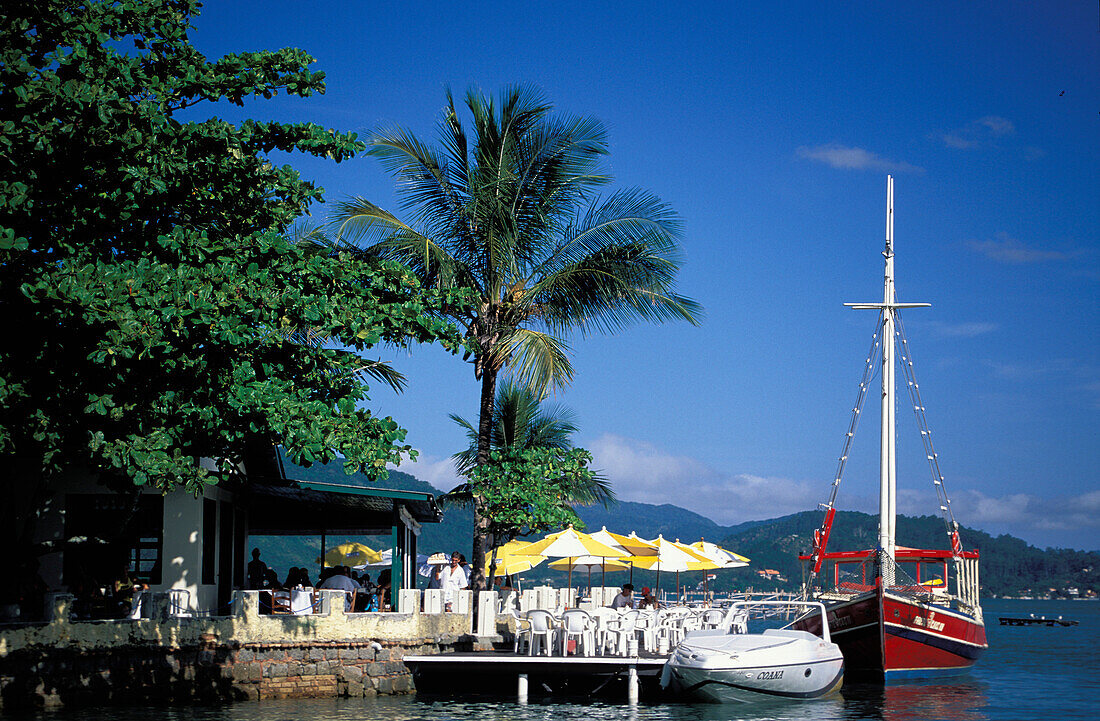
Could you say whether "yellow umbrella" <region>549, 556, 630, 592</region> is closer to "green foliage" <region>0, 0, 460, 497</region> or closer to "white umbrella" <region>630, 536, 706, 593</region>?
"white umbrella" <region>630, 536, 706, 593</region>

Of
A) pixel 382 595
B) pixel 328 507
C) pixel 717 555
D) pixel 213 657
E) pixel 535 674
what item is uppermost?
pixel 328 507

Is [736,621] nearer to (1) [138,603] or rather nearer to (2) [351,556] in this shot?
(1) [138,603]

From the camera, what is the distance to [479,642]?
1984cm

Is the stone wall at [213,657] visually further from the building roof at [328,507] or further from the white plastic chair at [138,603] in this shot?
the building roof at [328,507]

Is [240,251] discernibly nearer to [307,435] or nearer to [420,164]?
[307,435]

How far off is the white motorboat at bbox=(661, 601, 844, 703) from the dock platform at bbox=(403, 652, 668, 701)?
56 cm

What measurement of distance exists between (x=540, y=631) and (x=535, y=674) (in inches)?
30.5

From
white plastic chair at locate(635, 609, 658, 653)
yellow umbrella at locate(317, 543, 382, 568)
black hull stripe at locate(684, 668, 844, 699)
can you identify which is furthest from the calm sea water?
yellow umbrella at locate(317, 543, 382, 568)

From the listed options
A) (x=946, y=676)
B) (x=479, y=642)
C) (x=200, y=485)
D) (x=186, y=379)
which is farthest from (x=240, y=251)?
(x=946, y=676)

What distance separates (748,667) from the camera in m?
Result: 18.1

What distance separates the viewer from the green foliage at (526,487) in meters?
20.9

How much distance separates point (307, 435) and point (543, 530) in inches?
339

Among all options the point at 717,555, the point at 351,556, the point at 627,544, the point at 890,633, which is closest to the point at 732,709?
the point at 627,544

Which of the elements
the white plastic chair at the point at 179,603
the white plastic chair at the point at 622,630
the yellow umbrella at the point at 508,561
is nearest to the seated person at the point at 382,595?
the white plastic chair at the point at 179,603
